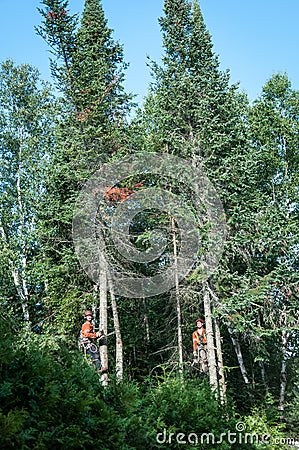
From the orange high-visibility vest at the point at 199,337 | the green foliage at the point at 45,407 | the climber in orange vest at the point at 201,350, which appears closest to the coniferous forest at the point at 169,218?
the climber in orange vest at the point at 201,350

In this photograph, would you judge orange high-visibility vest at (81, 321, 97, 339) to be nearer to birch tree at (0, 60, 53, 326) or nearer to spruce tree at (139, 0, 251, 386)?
spruce tree at (139, 0, 251, 386)

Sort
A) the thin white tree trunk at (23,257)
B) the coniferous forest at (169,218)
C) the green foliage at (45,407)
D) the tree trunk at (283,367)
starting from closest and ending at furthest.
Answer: the green foliage at (45,407) → the coniferous forest at (169,218) → the tree trunk at (283,367) → the thin white tree trunk at (23,257)

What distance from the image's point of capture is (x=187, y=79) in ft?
44.8

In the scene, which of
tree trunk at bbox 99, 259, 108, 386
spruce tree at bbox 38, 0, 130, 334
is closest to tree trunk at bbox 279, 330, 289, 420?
tree trunk at bbox 99, 259, 108, 386

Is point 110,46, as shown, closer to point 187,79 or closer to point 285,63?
point 187,79

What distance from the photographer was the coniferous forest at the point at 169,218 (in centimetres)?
1294

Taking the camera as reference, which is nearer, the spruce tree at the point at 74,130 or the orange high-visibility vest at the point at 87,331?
the orange high-visibility vest at the point at 87,331

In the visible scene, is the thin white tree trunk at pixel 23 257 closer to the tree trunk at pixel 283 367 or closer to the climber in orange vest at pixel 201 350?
the climber in orange vest at pixel 201 350

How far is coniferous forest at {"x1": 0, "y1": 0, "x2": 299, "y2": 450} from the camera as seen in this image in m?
12.9

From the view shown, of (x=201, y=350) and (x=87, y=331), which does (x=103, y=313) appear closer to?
(x=87, y=331)

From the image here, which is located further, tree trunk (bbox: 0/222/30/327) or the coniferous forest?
tree trunk (bbox: 0/222/30/327)

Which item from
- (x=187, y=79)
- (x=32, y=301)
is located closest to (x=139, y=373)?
(x=32, y=301)

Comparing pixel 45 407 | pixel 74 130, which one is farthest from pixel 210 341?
pixel 45 407

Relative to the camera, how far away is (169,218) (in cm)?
1411
